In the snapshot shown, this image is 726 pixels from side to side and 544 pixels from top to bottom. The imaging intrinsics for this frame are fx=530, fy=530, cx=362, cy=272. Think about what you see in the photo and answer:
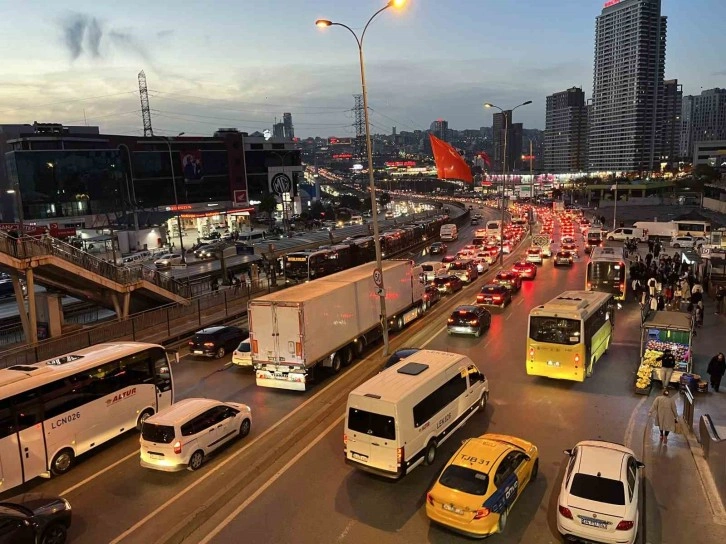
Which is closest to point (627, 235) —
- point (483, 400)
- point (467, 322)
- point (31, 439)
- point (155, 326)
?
point (467, 322)

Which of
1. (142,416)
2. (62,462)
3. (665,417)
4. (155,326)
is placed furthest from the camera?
(155,326)

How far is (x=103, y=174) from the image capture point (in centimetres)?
8531

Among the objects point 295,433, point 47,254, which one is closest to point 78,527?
point 295,433

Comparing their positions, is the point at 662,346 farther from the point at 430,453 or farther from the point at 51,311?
the point at 51,311

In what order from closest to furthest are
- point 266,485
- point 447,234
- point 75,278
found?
1. point 266,485
2. point 75,278
3. point 447,234

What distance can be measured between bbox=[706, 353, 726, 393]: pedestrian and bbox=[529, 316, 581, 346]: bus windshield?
3.73 m

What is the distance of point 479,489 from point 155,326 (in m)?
20.6

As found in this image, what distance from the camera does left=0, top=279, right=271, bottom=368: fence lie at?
20141mm

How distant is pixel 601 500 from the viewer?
8789 mm

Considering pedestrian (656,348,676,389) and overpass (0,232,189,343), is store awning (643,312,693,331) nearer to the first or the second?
pedestrian (656,348,676,389)

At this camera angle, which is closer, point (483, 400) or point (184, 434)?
point (184, 434)

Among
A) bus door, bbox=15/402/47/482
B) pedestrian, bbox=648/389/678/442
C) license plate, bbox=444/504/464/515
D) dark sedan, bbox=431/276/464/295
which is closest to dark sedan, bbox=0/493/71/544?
bus door, bbox=15/402/47/482

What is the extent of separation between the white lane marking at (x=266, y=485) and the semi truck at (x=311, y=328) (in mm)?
2888

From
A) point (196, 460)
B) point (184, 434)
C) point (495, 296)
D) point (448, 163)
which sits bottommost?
point (495, 296)
